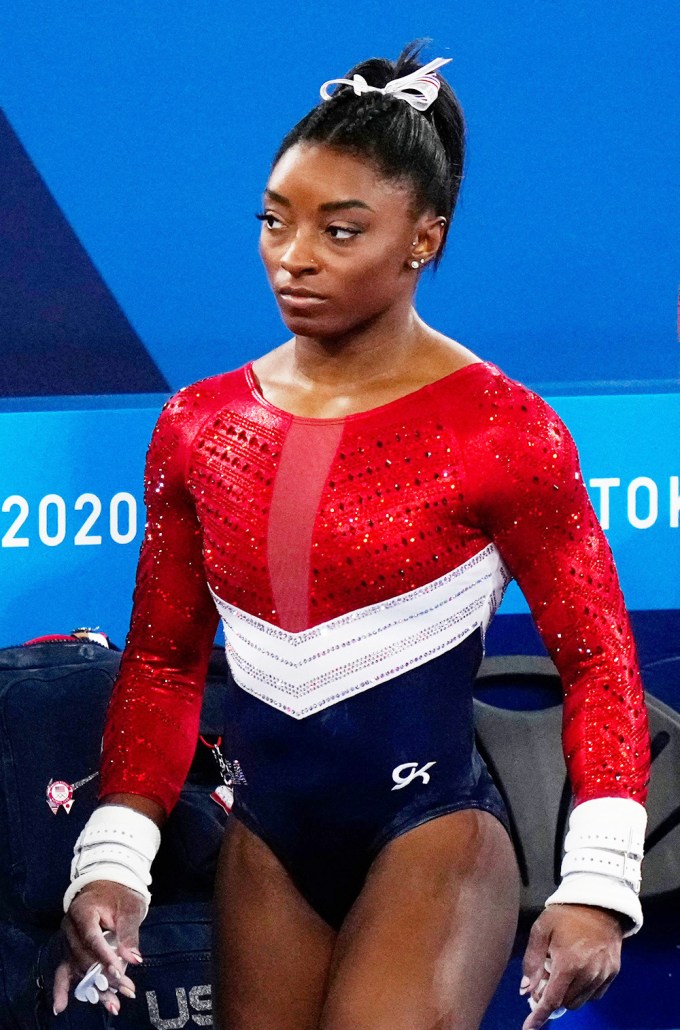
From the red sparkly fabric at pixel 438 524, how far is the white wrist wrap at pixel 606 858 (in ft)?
0.07

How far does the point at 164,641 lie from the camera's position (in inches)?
69.6

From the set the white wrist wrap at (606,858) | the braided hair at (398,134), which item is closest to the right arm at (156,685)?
the braided hair at (398,134)

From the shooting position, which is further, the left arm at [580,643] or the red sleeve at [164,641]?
the red sleeve at [164,641]

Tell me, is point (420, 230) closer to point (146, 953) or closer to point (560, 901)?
point (560, 901)

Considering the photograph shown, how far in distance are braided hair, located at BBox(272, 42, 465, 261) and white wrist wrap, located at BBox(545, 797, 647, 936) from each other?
2.05ft

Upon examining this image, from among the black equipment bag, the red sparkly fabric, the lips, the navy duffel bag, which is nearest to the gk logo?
the red sparkly fabric

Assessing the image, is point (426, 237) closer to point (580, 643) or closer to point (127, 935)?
point (580, 643)

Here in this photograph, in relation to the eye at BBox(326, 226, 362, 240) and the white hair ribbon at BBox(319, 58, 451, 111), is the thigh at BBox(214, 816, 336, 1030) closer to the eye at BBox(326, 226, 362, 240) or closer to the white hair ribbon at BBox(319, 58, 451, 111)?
the eye at BBox(326, 226, 362, 240)

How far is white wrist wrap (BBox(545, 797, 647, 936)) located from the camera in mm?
1497

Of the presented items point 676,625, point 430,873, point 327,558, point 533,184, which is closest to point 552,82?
point 533,184

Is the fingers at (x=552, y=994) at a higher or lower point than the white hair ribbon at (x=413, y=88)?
lower

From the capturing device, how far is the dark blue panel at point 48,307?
260 centimetres

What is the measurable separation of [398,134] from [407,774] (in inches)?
26.3

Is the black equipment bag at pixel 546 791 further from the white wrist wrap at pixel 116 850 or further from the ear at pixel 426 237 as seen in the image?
the ear at pixel 426 237
